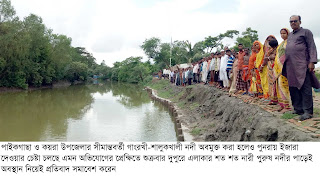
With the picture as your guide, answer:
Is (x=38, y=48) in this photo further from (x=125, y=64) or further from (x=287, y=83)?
(x=287, y=83)

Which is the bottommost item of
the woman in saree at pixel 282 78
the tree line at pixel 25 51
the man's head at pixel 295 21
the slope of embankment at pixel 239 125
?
the slope of embankment at pixel 239 125

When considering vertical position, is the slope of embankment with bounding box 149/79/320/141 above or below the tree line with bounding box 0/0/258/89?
below

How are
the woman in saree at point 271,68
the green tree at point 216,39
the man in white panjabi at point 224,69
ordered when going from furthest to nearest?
the green tree at point 216,39 < the man in white panjabi at point 224,69 < the woman in saree at point 271,68

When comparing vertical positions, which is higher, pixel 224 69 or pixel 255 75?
pixel 224 69

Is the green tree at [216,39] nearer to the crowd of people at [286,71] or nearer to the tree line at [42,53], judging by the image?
the tree line at [42,53]

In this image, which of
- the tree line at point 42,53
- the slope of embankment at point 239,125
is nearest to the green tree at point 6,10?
the tree line at point 42,53

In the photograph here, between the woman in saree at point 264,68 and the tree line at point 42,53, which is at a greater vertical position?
the tree line at point 42,53

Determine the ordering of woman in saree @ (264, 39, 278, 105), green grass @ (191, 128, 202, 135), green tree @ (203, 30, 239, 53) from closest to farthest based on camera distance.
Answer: woman in saree @ (264, 39, 278, 105) → green grass @ (191, 128, 202, 135) → green tree @ (203, 30, 239, 53)

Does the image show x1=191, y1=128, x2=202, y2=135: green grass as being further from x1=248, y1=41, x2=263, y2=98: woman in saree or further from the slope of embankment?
x1=248, y1=41, x2=263, y2=98: woman in saree

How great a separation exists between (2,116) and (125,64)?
41.8 metres

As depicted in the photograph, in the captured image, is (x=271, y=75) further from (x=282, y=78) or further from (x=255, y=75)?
(x=255, y=75)

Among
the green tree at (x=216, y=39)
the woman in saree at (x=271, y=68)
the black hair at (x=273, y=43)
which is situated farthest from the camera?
the green tree at (x=216, y=39)

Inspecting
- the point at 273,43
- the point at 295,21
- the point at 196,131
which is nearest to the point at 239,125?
the point at 196,131

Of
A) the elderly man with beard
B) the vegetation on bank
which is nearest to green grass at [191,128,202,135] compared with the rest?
the elderly man with beard
